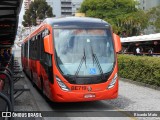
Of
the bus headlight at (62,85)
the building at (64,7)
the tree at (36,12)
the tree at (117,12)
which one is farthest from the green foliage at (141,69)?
the building at (64,7)

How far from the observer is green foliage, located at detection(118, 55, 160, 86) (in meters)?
16.2

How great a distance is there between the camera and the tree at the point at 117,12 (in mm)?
73562

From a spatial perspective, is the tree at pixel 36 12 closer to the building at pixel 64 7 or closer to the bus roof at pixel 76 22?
the building at pixel 64 7

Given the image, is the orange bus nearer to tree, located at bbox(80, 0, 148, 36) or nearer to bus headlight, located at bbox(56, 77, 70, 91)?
bus headlight, located at bbox(56, 77, 70, 91)

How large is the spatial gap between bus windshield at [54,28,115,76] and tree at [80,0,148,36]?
61343mm

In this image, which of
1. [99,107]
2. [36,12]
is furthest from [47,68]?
[36,12]

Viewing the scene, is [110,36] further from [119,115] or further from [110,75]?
[119,115]

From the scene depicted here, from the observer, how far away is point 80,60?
11.5 meters

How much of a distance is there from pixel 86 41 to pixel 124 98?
3.10m

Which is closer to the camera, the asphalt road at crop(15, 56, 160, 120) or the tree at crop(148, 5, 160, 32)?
the asphalt road at crop(15, 56, 160, 120)

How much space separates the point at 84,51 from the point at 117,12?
64.1 meters

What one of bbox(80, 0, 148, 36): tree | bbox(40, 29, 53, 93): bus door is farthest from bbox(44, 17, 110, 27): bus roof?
bbox(80, 0, 148, 36): tree

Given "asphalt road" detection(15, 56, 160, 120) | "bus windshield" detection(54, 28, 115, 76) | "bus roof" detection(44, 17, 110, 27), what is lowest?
"asphalt road" detection(15, 56, 160, 120)

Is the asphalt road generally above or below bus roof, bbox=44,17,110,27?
below
